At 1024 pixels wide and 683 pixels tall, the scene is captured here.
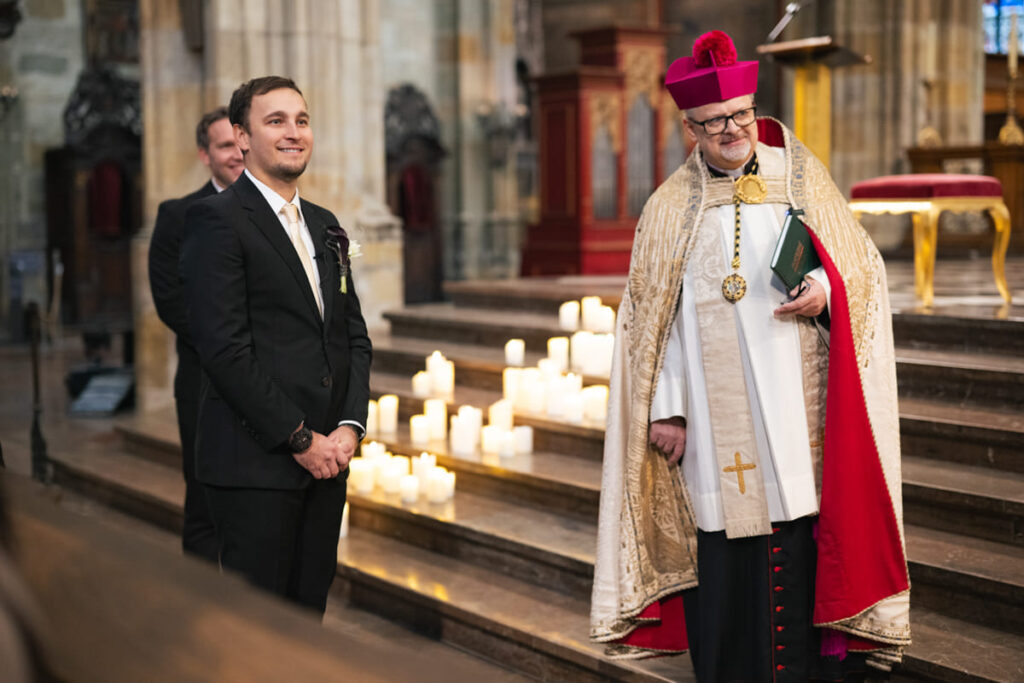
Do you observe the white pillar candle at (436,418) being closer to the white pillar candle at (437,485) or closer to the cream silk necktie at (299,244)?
the white pillar candle at (437,485)

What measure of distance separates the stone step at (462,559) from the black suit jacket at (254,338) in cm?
142

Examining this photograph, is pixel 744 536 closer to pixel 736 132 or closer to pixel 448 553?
pixel 736 132

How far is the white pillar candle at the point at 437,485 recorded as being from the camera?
496 cm

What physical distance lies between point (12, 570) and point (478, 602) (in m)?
3.71

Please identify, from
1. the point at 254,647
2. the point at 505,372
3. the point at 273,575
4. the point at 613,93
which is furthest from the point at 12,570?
the point at 613,93

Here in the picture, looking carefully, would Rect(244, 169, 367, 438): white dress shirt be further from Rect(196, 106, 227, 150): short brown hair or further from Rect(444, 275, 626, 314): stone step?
Rect(444, 275, 626, 314): stone step

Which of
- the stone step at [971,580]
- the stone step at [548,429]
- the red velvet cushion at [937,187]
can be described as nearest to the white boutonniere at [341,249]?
the stone step at [971,580]

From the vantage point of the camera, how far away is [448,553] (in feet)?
15.5

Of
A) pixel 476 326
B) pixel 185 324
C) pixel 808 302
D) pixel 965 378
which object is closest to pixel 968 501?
pixel 965 378

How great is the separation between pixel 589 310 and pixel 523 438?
4.71 ft

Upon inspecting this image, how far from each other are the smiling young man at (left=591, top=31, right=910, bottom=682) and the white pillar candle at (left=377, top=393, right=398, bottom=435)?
2.83 metres

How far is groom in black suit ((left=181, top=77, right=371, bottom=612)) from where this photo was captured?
2.72 meters

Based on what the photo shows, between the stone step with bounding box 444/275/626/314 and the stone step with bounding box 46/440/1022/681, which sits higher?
the stone step with bounding box 444/275/626/314

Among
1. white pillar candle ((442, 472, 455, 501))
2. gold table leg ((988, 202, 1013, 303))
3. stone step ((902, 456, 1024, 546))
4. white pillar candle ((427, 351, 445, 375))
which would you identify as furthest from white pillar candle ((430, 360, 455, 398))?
gold table leg ((988, 202, 1013, 303))
